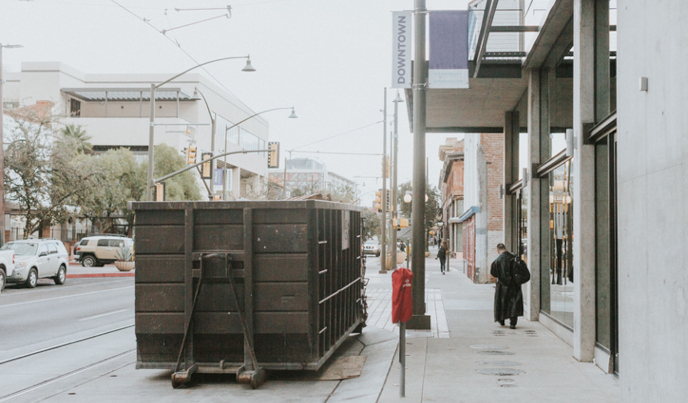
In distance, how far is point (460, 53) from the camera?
1162cm

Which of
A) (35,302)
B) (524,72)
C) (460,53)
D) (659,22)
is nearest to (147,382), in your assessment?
(659,22)

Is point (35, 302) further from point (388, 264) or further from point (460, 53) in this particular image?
point (388, 264)

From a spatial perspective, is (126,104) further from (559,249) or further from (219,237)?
(219,237)

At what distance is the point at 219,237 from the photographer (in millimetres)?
7836

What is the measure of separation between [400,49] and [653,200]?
282 inches

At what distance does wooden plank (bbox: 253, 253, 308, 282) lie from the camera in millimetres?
7641

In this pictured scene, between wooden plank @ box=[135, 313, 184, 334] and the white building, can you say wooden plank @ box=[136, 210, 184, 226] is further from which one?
the white building

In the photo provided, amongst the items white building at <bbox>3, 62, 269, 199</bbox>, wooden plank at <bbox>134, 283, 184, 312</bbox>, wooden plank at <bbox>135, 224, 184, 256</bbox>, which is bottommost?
wooden plank at <bbox>134, 283, 184, 312</bbox>

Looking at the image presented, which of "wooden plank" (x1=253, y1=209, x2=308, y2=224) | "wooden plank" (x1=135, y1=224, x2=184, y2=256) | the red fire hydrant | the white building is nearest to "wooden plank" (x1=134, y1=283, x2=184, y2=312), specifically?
"wooden plank" (x1=135, y1=224, x2=184, y2=256)

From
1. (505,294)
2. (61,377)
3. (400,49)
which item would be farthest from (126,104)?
(61,377)

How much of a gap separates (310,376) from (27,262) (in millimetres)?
18556

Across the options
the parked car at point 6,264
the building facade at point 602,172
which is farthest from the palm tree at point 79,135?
the building facade at point 602,172

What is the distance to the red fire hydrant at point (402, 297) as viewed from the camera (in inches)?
269

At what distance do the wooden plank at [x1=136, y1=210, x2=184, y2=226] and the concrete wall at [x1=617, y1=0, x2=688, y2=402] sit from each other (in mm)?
4790
